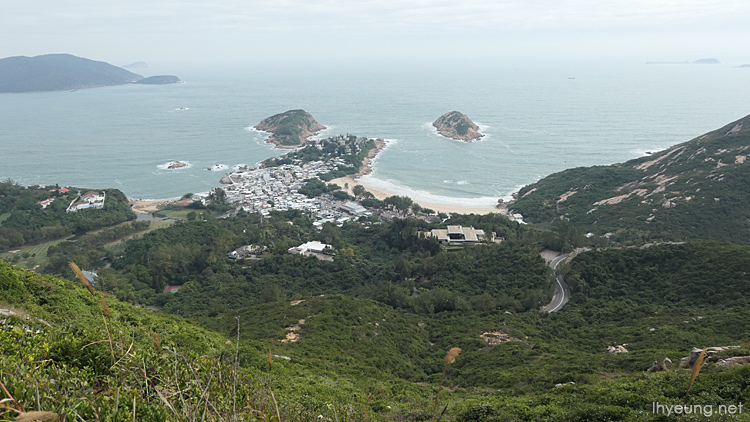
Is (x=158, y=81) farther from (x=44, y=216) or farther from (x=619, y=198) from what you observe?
(x=619, y=198)

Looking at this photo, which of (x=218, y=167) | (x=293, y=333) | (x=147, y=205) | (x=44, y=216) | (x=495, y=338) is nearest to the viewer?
(x=293, y=333)

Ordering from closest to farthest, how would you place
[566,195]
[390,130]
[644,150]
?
[566,195]
[644,150]
[390,130]

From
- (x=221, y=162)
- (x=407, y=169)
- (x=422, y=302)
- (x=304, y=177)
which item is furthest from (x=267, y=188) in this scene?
(x=422, y=302)

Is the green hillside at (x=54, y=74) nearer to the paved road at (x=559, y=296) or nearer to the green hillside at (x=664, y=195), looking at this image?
the green hillside at (x=664, y=195)

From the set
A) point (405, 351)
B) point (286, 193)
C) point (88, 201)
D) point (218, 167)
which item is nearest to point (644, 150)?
point (286, 193)

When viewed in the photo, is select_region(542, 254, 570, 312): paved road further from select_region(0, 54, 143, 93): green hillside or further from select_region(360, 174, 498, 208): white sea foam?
select_region(0, 54, 143, 93): green hillside

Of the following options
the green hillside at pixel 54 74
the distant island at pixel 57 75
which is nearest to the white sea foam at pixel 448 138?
the distant island at pixel 57 75

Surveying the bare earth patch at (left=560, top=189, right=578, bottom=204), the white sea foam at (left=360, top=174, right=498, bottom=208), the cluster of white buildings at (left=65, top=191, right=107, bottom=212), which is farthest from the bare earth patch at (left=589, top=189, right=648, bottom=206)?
the cluster of white buildings at (left=65, top=191, right=107, bottom=212)
